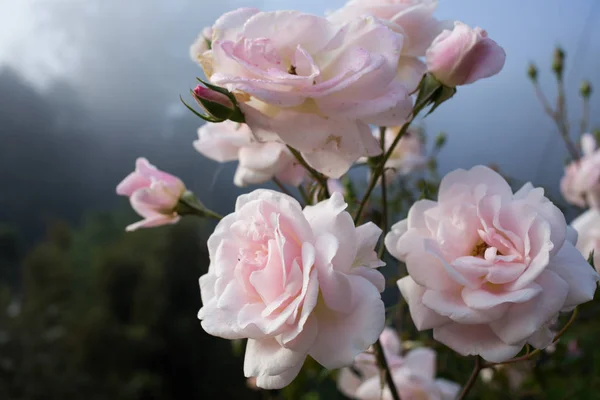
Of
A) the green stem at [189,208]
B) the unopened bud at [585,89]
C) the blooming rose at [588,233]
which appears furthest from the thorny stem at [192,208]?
the unopened bud at [585,89]

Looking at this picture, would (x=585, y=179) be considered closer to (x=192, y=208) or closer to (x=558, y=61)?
(x=558, y=61)

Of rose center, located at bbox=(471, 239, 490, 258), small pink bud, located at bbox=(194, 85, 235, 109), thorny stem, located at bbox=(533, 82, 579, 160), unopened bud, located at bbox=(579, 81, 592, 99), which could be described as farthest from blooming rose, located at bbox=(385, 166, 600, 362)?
unopened bud, located at bbox=(579, 81, 592, 99)

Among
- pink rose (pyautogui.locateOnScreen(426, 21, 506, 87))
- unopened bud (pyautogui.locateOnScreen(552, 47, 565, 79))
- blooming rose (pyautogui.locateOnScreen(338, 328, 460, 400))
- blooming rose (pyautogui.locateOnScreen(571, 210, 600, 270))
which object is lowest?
blooming rose (pyautogui.locateOnScreen(338, 328, 460, 400))

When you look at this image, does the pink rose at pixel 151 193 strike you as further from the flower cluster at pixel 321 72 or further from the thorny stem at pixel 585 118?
the thorny stem at pixel 585 118

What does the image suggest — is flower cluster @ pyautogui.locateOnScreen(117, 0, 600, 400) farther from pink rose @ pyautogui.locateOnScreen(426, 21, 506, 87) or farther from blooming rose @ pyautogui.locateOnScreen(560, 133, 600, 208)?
blooming rose @ pyautogui.locateOnScreen(560, 133, 600, 208)

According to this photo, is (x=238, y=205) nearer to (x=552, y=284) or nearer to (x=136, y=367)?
(x=552, y=284)

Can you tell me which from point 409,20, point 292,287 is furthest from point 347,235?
point 409,20

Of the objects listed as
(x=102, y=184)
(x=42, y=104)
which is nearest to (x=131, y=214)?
(x=102, y=184)

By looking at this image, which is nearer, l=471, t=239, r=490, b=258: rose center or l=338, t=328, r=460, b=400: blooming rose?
l=471, t=239, r=490, b=258: rose center
